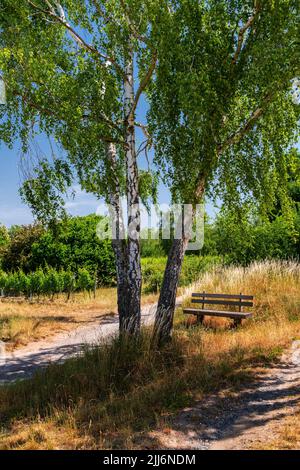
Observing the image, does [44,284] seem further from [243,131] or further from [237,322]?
[243,131]

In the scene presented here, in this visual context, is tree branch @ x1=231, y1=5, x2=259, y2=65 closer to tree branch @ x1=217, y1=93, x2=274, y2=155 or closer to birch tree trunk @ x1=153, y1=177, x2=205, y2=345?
tree branch @ x1=217, y1=93, x2=274, y2=155

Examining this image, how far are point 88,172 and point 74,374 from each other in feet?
11.6

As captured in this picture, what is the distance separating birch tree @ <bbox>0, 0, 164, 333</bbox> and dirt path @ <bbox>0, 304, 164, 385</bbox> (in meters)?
1.50

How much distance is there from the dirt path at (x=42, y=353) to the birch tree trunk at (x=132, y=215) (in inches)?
23.2

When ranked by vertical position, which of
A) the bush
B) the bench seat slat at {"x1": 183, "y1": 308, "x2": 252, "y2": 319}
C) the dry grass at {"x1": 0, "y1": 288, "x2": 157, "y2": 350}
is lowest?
the dry grass at {"x1": 0, "y1": 288, "x2": 157, "y2": 350}

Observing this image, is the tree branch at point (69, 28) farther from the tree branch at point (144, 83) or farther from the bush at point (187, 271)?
the bush at point (187, 271)

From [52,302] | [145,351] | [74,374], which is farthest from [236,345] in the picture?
[52,302]

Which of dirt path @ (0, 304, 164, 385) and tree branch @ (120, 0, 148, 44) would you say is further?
→ dirt path @ (0, 304, 164, 385)

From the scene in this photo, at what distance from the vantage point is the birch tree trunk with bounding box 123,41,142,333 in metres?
8.08

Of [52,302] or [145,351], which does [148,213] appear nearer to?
[145,351]

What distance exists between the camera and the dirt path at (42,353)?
8136 millimetres

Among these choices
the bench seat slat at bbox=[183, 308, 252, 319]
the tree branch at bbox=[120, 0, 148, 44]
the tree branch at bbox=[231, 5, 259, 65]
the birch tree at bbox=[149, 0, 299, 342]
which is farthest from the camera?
the bench seat slat at bbox=[183, 308, 252, 319]

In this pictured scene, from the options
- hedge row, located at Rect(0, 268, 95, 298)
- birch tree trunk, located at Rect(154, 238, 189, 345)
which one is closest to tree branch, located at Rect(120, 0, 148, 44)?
birch tree trunk, located at Rect(154, 238, 189, 345)

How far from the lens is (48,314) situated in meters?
14.5
